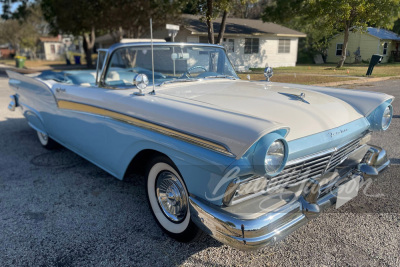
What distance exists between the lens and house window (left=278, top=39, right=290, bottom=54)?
944 inches

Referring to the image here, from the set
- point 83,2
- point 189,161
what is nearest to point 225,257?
point 189,161

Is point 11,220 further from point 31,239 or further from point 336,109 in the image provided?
point 336,109

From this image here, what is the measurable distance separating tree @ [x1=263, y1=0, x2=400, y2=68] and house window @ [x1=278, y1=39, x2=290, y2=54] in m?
3.40

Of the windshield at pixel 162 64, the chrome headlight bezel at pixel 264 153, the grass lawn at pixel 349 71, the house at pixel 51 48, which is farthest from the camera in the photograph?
the house at pixel 51 48

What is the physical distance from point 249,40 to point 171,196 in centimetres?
2144

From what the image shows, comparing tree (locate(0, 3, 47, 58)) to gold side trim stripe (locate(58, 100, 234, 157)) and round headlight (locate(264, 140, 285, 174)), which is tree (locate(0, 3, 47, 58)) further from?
round headlight (locate(264, 140, 285, 174))

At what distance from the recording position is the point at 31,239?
2582mm

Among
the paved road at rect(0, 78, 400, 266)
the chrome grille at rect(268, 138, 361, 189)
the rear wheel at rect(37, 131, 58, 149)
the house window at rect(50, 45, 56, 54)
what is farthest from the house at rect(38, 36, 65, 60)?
the chrome grille at rect(268, 138, 361, 189)

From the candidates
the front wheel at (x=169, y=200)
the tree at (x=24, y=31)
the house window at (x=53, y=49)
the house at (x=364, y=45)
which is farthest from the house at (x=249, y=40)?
the house window at (x=53, y=49)

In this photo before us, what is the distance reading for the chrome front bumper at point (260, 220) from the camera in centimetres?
187

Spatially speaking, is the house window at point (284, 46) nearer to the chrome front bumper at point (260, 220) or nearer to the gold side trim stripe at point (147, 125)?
the gold side trim stripe at point (147, 125)

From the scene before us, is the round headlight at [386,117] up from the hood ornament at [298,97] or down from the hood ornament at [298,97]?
down

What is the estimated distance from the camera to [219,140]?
192 cm

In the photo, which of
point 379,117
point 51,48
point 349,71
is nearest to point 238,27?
point 349,71
